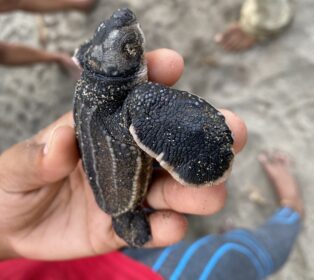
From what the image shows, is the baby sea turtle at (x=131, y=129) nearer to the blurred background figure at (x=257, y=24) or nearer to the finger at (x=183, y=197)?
the finger at (x=183, y=197)

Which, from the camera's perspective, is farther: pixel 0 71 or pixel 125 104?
pixel 0 71

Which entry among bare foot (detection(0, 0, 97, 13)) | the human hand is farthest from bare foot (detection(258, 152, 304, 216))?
bare foot (detection(0, 0, 97, 13))

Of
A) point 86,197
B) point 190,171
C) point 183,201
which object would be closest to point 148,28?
point 86,197

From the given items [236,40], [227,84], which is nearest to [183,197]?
[227,84]

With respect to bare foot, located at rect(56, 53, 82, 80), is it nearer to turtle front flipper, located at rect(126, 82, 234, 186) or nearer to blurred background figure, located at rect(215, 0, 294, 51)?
blurred background figure, located at rect(215, 0, 294, 51)

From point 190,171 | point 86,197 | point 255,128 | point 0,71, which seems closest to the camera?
point 190,171

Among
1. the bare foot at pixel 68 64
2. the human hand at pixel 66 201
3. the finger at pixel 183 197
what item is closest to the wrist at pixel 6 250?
the human hand at pixel 66 201

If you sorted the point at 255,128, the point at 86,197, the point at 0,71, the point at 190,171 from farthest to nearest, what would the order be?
1. the point at 0,71
2. the point at 255,128
3. the point at 86,197
4. the point at 190,171

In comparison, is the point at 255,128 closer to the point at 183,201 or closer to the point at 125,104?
the point at 183,201
